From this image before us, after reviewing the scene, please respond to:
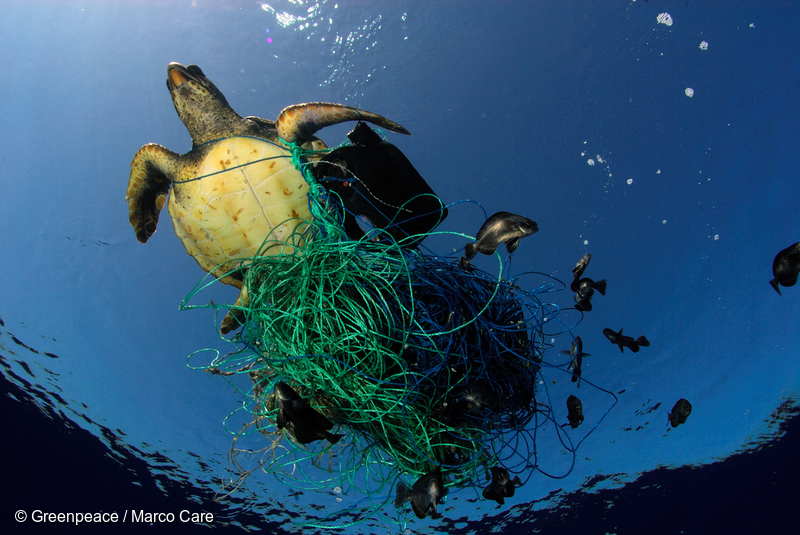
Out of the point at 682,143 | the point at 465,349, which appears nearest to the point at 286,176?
the point at 465,349

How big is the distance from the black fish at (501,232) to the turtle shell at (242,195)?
1.23 meters

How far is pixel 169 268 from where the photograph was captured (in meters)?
7.19

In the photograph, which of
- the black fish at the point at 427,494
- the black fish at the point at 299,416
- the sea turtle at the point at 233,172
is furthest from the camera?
the sea turtle at the point at 233,172

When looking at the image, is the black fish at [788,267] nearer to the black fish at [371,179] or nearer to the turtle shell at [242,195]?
the black fish at [371,179]

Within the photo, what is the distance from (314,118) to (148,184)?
5.94 feet

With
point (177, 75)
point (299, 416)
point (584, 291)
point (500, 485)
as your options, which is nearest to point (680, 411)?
point (584, 291)

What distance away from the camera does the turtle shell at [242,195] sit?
7.50 feet

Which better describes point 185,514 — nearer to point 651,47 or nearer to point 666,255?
point 666,255

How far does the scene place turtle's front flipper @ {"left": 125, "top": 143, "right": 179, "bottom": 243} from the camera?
101 inches

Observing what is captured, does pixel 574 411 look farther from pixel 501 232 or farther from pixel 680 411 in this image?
pixel 501 232

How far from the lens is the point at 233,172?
229 cm

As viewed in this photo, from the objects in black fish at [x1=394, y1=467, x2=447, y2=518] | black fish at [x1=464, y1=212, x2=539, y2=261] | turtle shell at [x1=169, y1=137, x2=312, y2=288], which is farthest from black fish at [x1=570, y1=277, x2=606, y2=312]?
turtle shell at [x1=169, y1=137, x2=312, y2=288]

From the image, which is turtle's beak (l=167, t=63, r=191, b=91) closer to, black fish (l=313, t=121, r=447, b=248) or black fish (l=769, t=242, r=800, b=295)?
black fish (l=313, t=121, r=447, b=248)

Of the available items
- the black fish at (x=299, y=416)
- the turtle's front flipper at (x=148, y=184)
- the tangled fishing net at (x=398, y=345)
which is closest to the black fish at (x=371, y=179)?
the tangled fishing net at (x=398, y=345)
